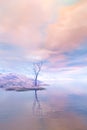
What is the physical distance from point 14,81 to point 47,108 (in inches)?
26.4

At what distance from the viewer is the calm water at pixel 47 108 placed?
9.47 ft

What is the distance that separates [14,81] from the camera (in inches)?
127

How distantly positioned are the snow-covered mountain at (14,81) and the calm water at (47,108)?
0.37ft

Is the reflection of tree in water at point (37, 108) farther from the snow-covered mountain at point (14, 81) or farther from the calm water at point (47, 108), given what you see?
the snow-covered mountain at point (14, 81)

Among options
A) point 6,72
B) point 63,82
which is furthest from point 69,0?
point 6,72

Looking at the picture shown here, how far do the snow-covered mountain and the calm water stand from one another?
0.37 ft

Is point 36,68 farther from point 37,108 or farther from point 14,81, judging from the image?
point 37,108

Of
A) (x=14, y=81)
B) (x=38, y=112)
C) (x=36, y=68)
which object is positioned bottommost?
(x=38, y=112)

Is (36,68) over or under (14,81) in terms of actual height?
over

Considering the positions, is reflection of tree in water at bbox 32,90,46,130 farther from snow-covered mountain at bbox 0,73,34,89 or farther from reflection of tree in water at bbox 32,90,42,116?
snow-covered mountain at bbox 0,73,34,89

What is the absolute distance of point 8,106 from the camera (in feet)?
10.2

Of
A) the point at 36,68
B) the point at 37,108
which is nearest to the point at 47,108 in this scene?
the point at 37,108

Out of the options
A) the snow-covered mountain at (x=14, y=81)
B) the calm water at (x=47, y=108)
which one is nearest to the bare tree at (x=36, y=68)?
the snow-covered mountain at (x=14, y=81)

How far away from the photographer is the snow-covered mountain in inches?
126
